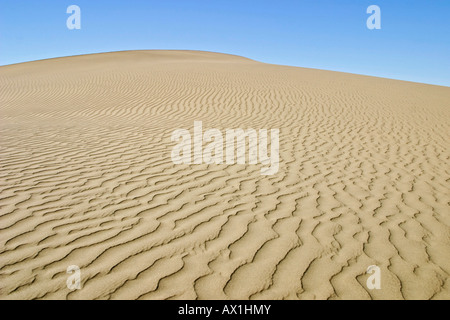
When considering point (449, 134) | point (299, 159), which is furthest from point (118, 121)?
point (449, 134)

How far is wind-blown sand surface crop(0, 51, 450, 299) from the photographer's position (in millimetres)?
2371

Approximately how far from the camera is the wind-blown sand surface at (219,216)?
2.37 meters

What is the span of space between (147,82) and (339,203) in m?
14.9

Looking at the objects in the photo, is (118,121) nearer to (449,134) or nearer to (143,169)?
(143,169)

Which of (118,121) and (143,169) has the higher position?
(118,121)

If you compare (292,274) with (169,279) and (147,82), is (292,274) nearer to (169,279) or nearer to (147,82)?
(169,279)

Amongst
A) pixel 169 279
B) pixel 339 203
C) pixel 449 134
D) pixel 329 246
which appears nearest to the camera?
pixel 169 279

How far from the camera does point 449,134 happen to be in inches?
337

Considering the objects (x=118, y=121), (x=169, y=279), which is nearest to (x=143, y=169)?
(x=169, y=279)

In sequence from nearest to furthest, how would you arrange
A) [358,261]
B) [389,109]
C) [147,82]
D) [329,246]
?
1. [358,261]
2. [329,246]
3. [389,109]
4. [147,82]

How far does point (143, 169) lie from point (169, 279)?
2.75 metres

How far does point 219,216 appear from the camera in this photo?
11.2 ft
